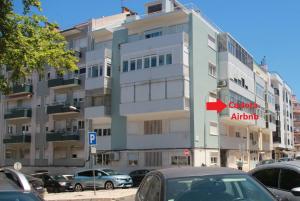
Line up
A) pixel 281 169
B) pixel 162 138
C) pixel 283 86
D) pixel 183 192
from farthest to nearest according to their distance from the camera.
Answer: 1. pixel 283 86
2. pixel 162 138
3. pixel 281 169
4. pixel 183 192

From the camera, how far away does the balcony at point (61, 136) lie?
48156 millimetres

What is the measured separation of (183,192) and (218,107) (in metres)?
40.5

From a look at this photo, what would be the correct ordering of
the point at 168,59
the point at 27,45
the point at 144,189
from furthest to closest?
the point at 168,59 → the point at 27,45 → the point at 144,189

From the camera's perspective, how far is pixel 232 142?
49062 mm

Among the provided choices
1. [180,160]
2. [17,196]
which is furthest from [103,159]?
[17,196]

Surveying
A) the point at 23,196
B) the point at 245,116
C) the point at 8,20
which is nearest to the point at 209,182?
the point at 23,196

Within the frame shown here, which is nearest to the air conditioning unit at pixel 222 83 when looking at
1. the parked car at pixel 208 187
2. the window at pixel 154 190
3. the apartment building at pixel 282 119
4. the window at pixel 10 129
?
the window at pixel 10 129

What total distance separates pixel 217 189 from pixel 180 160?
35.0 metres

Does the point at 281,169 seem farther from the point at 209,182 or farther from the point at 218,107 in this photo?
the point at 218,107

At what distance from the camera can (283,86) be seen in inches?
3364

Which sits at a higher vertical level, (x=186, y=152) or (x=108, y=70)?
(x=108, y=70)

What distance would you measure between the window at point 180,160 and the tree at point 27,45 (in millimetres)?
22546

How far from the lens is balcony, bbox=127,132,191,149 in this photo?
133 feet

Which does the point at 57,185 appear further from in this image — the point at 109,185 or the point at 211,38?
the point at 211,38
